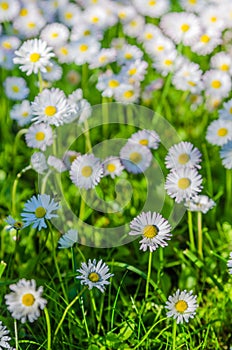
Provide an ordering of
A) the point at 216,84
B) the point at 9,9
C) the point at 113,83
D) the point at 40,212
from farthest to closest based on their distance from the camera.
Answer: the point at 9,9
the point at 216,84
the point at 113,83
the point at 40,212

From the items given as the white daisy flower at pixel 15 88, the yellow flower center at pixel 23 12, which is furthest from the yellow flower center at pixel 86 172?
the yellow flower center at pixel 23 12

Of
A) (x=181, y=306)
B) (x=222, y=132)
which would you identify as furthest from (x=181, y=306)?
(x=222, y=132)

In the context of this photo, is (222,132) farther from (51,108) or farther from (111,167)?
(51,108)

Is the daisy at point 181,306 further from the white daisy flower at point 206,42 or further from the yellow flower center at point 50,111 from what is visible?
the white daisy flower at point 206,42

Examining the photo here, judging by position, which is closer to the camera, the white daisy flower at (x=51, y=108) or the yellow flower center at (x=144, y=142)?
the white daisy flower at (x=51, y=108)

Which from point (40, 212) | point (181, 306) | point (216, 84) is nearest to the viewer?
point (181, 306)
